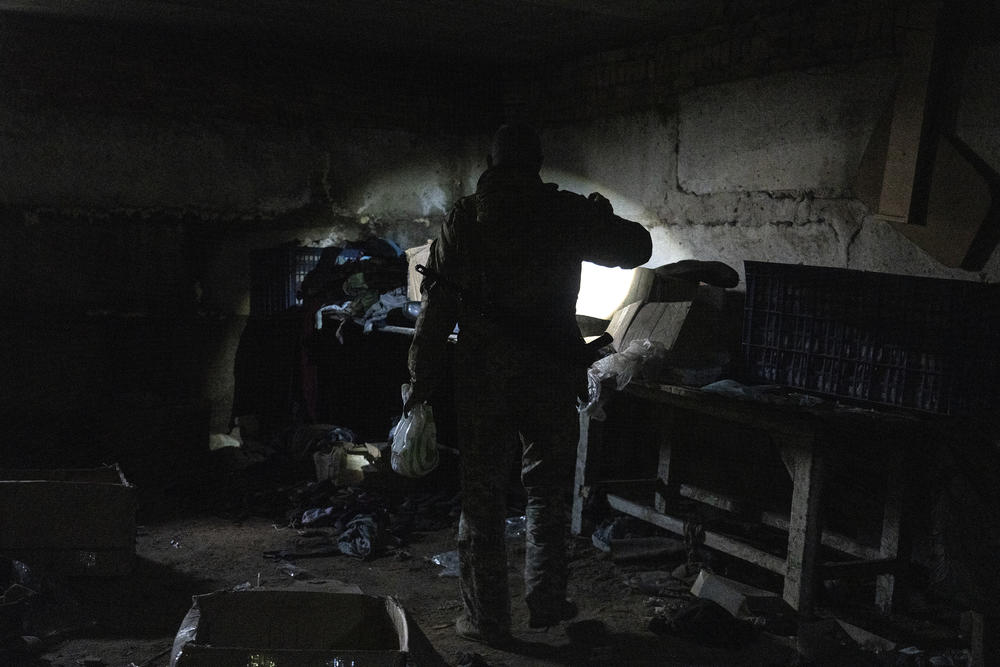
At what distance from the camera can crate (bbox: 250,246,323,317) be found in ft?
23.0

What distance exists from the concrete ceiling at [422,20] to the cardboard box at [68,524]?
3.12m

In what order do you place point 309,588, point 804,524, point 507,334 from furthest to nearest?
point 804,524 < point 507,334 < point 309,588

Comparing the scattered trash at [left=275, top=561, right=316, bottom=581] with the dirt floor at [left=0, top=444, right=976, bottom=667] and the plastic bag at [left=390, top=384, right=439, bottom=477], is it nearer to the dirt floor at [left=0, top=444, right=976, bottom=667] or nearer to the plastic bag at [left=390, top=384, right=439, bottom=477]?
the dirt floor at [left=0, top=444, right=976, bottom=667]

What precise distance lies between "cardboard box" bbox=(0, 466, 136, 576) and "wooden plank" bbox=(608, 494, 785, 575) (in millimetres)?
2734

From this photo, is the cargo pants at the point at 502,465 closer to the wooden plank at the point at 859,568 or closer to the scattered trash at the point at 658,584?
the scattered trash at the point at 658,584

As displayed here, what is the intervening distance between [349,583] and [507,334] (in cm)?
158

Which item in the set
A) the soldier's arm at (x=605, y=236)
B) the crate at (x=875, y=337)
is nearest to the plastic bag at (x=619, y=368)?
the crate at (x=875, y=337)

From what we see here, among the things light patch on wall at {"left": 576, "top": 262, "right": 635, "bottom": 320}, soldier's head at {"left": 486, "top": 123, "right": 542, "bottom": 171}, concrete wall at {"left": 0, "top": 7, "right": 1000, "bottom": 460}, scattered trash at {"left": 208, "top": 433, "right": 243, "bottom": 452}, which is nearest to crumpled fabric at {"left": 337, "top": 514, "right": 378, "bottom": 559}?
light patch on wall at {"left": 576, "top": 262, "right": 635, "bottom": 320}

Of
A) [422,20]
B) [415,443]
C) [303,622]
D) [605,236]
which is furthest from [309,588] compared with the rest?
[422,20]

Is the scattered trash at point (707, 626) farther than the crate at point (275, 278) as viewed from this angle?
No

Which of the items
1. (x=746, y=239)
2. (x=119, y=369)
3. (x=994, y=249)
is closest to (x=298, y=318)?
(x=119, y=369)

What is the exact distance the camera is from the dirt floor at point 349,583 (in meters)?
3.67

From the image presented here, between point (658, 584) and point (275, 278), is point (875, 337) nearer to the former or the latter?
point (658, 584)

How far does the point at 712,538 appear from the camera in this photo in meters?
4.57
